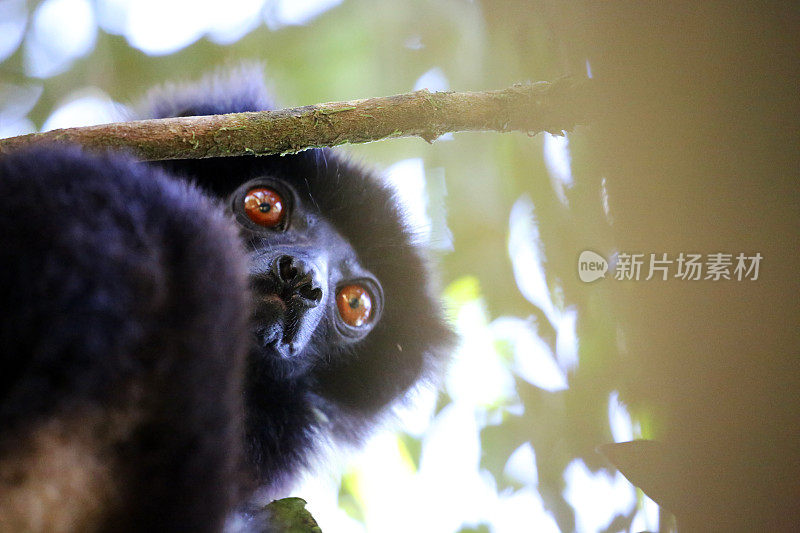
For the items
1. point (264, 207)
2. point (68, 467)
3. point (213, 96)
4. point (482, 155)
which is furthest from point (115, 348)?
point (482, 155)

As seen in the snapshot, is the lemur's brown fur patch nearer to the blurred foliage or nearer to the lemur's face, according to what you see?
the blurred foliage

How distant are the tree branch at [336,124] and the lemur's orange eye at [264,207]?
39.1 inches

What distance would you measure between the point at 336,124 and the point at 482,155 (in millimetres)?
2018

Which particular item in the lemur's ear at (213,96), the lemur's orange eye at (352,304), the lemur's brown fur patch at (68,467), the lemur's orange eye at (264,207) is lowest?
the lemur's brown fur patch at (68,467)

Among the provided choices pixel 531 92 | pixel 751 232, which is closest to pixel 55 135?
pixel 531 92

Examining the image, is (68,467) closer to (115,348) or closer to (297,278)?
(115,348)

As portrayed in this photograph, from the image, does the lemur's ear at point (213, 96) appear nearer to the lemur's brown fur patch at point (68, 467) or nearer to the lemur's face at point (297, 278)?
the lemur's face at point (297, 278)

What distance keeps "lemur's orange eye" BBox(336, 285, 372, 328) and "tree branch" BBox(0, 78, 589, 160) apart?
1.21 m

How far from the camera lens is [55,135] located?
1909 millimetres

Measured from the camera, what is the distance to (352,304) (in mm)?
3137

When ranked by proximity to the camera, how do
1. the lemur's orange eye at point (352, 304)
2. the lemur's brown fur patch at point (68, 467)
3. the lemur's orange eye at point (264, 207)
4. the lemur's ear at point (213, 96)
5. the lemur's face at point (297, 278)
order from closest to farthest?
the lemur's brown fur patch at point (68, 467), the lemur's face at point (297, 278), the lemur's orange eye at point (264, 207), the lemur's orange eye at point (352, 304), the lemur's ear at point (213, 96)

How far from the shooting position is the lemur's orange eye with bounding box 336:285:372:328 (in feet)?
10.3

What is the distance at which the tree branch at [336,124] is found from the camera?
6.37ft

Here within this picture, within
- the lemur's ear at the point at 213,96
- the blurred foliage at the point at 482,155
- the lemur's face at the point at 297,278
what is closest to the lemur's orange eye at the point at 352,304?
the lemur's face at the point at 297,278
